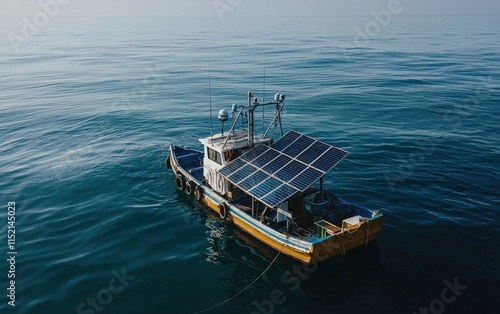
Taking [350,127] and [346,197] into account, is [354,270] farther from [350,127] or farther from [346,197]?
[350,127]

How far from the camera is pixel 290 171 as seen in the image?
21.8m

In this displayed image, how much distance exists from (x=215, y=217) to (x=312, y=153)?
29.0ft

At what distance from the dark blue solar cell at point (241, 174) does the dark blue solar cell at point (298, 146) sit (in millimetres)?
2451

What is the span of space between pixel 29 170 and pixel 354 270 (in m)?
30.0

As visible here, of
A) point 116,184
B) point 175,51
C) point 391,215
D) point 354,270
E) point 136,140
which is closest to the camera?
point 354,270

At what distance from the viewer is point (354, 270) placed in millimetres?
20547

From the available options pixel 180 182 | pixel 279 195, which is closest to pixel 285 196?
pixel 279 195

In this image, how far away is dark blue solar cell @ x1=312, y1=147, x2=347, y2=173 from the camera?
2098 cm

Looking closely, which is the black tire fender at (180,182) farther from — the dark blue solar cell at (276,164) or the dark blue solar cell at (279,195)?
the dark blue solar cell at (279,195)

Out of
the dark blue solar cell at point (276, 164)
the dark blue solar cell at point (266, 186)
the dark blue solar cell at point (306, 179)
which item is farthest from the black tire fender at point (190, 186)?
the dark blue solar cell at point (306, 179)

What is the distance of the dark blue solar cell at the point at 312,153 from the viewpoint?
22.0 m

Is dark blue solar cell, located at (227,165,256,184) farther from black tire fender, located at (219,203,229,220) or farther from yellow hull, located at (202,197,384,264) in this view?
yellow hull, located at (202,197,384,264)

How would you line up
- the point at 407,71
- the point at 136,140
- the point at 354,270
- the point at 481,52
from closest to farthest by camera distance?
the point at 354,270, the point at 136,140, the point at 407,71, the point at 481,52

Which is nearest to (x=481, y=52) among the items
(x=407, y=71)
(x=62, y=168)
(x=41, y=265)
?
(x=407, y=71)
